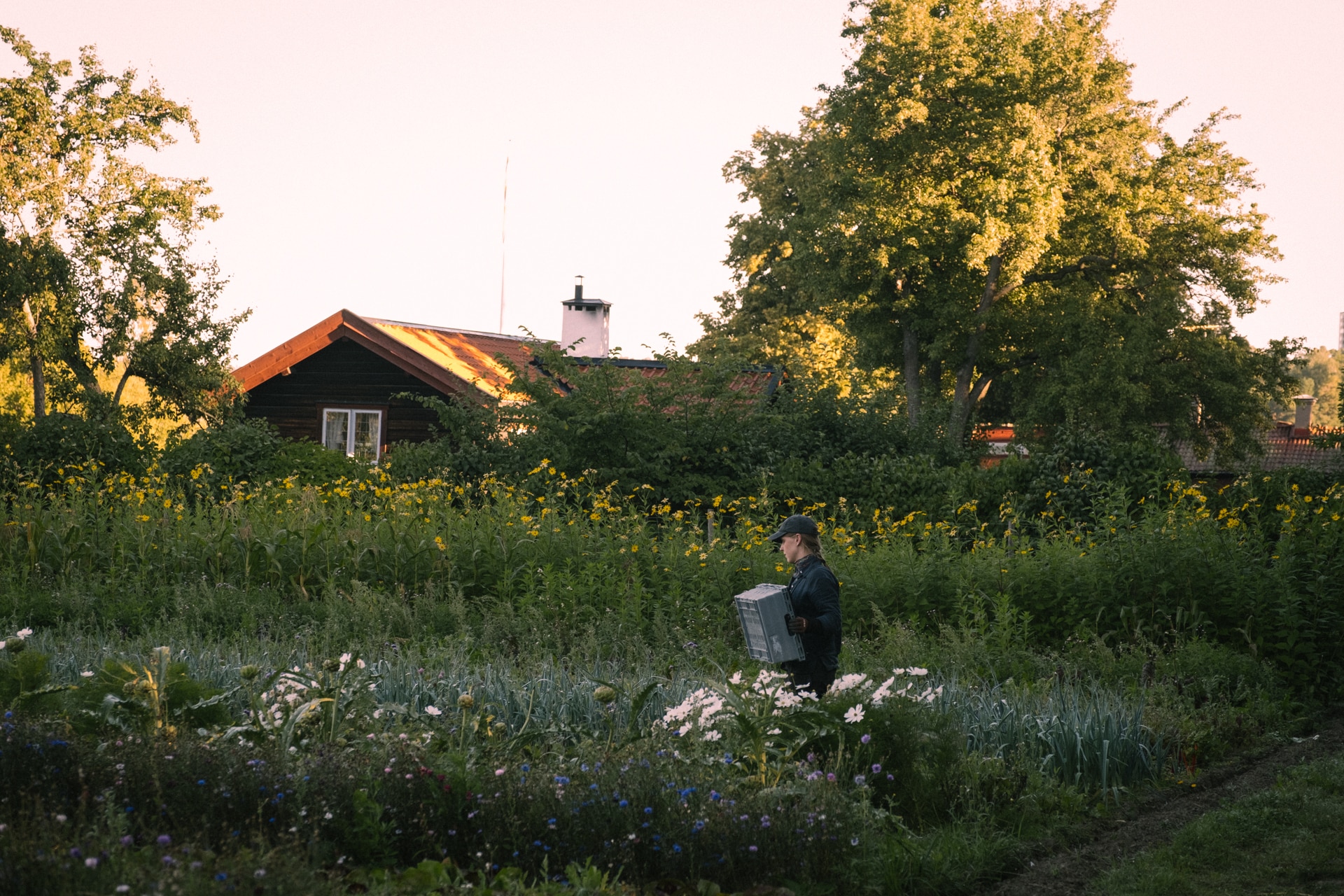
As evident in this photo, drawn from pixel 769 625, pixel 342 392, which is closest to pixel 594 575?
pixel 769 625

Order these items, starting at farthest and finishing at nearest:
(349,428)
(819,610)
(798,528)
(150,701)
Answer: (349,428) → (798,528) → (819,610) → (150,701)

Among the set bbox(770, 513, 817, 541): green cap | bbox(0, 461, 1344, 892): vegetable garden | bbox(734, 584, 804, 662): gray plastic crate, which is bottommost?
bbox(0, 461, 1344, 892): vegetable garden

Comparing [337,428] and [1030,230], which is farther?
[1030,230]

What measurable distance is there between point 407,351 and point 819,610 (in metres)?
16.6

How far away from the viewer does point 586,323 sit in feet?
86.4

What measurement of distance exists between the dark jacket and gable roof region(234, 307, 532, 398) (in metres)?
14.2

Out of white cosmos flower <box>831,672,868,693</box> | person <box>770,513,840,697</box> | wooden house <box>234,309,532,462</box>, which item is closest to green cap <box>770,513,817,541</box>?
person <box>770,513,840,697</box>

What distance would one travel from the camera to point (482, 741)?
4.99 m

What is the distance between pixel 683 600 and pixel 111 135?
2298 centimetres

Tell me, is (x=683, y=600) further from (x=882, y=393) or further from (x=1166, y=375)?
(x=1166, y=375)

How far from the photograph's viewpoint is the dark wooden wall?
22.8 m

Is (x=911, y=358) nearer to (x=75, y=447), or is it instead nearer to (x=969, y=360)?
(x=969, y=360)

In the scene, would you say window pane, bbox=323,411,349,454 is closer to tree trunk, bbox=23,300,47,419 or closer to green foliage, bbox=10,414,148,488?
green foliage, bbox=10,414,148,488

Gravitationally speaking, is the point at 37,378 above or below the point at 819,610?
above
